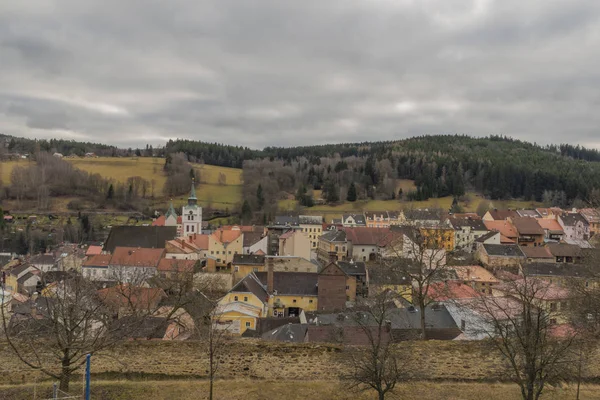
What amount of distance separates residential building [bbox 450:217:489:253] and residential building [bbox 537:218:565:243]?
Answer: 10.4m

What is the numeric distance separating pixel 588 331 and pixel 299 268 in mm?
35345

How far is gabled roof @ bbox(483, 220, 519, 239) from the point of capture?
207 ft

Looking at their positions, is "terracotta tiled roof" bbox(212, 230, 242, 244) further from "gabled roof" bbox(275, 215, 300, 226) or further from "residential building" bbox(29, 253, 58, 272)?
"residential building" bbox(29, 253, 58, 272)

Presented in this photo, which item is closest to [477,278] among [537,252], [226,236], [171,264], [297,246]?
[537,252]

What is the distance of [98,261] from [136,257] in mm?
4707

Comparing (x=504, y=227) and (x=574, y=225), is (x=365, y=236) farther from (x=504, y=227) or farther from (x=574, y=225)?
(x=574, y=225)

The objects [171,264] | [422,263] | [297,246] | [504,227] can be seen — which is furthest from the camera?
[504,227]

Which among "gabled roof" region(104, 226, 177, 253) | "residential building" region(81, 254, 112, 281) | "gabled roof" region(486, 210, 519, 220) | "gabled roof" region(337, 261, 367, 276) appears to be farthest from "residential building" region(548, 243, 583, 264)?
"residential building" region(81, 254, 112, 281)

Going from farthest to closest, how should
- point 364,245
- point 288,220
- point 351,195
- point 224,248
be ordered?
point 351,195, point 288,220, point 364,245, point 224,248

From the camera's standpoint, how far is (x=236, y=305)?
105 ft

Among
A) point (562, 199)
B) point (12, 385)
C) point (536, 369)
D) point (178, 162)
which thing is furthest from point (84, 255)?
point (562, 199)

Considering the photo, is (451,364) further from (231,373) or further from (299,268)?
(299,268)

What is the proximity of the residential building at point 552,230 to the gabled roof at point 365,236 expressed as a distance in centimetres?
2863

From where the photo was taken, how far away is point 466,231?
214 feet
